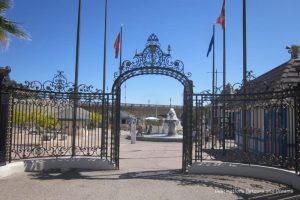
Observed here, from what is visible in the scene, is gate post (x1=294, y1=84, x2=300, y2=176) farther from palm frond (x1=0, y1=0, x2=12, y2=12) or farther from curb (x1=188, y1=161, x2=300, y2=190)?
palm frond (x1=0, y1=0, x2=12, y2=12)

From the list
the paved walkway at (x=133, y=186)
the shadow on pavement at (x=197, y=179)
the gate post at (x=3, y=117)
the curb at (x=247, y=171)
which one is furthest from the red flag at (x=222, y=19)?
the gate post at (x=3, y=117)

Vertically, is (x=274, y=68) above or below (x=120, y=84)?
above

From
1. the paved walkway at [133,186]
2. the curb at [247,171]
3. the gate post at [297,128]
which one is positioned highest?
the gate post at [297,128]

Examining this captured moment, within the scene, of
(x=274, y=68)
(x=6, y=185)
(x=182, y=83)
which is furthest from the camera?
(x=274, y=68)

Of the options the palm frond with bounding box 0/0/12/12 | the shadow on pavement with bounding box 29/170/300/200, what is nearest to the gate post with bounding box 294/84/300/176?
the shadow on pavement with bounding box 29/170/300/200

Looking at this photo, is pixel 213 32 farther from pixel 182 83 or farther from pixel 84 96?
pixel 84 96

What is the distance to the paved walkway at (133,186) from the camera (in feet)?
31.8

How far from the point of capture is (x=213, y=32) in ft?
85.0

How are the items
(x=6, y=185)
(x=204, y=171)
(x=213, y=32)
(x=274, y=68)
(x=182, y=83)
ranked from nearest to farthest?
(x=6, y=185)
(x=204, y=171)
(x=182, y=83)
(x=274, y=68)
(x=213, y=32)

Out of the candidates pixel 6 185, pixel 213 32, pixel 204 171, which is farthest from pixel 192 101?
pixel 213 32

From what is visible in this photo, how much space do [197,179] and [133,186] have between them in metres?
2.36

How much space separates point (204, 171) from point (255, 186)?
2709 millimetres

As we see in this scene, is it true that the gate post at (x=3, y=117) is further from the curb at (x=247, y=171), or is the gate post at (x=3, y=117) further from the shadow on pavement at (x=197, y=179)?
the curb at (x=247, y=171)

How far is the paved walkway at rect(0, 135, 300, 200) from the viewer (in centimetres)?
970
